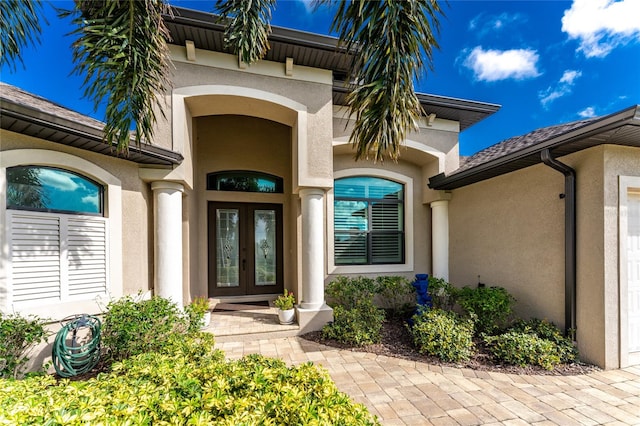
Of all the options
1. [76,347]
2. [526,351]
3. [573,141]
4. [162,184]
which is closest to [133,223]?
[162,184]

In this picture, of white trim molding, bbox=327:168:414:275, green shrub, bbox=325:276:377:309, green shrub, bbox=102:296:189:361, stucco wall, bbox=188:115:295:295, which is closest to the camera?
green shrub, bbox=102:296:189:361

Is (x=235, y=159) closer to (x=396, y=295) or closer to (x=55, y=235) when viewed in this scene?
(x=55, y=235)

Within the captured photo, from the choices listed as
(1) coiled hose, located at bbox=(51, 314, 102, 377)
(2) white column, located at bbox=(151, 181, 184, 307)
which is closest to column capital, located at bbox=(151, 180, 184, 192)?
(2) white column, located at bbox=(151, 181, 184, 307)

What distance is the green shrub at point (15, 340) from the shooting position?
344 cm

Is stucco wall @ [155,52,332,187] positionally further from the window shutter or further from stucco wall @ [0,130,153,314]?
the window shutter

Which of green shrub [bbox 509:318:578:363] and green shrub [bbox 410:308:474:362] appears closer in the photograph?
green shrub [bbox 509:318:578:363]

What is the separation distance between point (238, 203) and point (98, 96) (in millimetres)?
5139

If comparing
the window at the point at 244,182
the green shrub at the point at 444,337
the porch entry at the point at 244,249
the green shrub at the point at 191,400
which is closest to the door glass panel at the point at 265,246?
the porch entry at the point at 244,249

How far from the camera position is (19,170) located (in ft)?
13.2

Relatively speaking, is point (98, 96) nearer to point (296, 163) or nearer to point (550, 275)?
point (296, 163)

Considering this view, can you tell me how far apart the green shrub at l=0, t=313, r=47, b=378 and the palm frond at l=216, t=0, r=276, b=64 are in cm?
470

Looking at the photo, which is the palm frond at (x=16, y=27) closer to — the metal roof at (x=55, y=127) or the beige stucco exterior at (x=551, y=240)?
the metal roof at (x=55, y=127)

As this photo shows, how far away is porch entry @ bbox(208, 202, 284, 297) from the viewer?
8.48 metres

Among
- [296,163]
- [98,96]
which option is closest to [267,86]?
[296,163]
